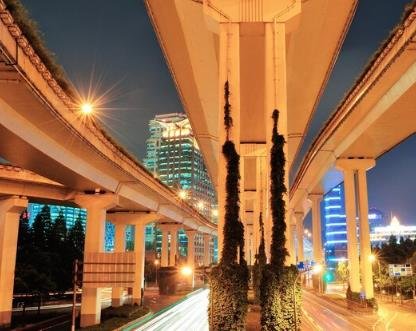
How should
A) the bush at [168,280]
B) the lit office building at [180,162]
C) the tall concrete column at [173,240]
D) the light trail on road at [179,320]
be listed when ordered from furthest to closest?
the lit office building at [180,162] < the tall concrete column at [173,240] < the bush at [168,280] < the light trail on road at [179,320]

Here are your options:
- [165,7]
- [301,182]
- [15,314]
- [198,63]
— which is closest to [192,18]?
[165,7]

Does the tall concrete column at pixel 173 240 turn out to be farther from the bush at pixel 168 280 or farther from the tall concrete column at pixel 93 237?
the tall concrete column at pixel 93 237

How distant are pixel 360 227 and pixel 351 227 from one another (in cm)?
188

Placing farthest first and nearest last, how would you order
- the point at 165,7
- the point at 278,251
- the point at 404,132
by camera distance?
the point at 404,132 → the point at 165,7 → the point at 278,251

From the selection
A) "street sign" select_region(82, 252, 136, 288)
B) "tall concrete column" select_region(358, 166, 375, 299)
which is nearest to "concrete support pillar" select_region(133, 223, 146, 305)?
"tall concrete column" select_region(358, 166, 375, 299)

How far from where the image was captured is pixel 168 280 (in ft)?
225

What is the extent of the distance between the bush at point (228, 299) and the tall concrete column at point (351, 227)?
28.6 m

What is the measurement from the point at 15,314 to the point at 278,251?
114ft

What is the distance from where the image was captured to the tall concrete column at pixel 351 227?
145 feet

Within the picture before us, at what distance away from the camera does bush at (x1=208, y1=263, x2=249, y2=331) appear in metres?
17.7

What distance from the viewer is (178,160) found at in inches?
7687

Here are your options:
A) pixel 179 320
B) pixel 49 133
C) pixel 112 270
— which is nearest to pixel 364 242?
pixel 179 320

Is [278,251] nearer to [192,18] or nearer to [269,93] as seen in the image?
[269,93]

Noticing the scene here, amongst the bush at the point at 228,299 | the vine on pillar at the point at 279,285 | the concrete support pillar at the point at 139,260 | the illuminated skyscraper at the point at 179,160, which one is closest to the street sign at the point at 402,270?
the concrete support pillar at the point at 139,260
